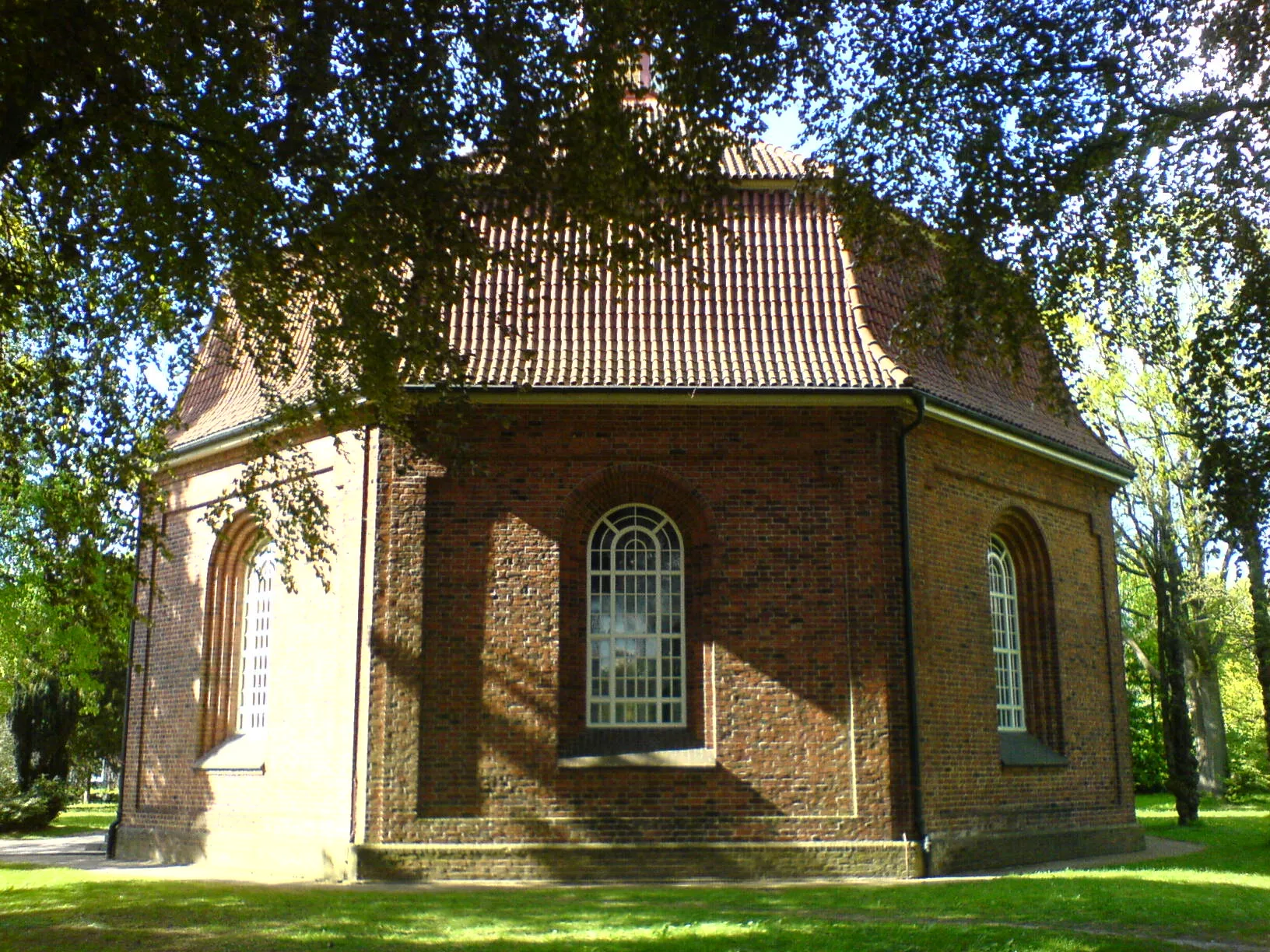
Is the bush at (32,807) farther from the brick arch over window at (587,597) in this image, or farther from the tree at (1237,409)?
the tree at (1237,409)

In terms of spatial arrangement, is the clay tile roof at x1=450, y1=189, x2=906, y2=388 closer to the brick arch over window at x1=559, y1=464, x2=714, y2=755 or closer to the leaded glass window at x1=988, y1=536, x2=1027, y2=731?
the brick arch over window at x1=559, y1=464, x2=714, y2=755

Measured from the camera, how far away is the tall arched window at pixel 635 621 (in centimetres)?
1391

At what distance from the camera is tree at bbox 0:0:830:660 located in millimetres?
8211

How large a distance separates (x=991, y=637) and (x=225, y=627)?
1051 cm

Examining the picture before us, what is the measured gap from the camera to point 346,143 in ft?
28.6

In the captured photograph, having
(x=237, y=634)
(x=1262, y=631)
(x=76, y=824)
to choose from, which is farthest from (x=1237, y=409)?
(x=76, y=824)

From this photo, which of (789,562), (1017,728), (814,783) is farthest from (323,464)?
(1017,728)

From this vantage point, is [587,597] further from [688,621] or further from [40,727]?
[40,727]

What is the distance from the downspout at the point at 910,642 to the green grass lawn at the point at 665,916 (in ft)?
3.56

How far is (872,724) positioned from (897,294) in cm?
586

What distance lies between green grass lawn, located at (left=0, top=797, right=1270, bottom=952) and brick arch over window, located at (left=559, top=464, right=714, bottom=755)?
1.79 meters

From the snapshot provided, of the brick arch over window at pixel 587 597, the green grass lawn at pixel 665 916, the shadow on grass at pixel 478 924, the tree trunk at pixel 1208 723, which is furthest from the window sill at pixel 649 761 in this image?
the tree trunk at pixel 1208 723

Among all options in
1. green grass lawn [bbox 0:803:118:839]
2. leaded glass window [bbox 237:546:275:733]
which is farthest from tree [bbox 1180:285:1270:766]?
green grass lawn [bbox 0:803:118:839]

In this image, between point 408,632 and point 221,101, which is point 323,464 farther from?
point 221,101
